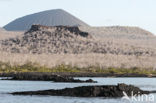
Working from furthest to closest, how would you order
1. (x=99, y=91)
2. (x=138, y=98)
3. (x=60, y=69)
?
(x=60, y=69)
(x=99, y=91)
(x=138, y=98)

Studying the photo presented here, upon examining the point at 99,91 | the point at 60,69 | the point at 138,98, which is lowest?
the point at 138,98

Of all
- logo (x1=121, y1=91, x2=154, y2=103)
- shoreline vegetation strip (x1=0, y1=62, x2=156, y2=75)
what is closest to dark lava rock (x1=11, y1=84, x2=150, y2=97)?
logo (x1=121, y1=91, x2=154, y2=103)

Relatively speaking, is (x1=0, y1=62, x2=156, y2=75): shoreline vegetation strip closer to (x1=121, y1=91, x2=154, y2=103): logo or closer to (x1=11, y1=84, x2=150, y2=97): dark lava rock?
(x1=11, y1=84, x2=150, y2=97): dark lava rock

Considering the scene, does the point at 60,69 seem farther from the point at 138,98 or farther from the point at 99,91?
the point at 138,98

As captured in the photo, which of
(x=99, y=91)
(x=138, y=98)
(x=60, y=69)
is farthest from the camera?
(x=60, y=69)

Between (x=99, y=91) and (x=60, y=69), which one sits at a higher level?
(x=99, y=91)

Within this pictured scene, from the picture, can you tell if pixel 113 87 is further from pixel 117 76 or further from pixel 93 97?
pixel 117 76

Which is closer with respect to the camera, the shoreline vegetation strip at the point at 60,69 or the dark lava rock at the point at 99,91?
the dark lava rock at the point at 99,91

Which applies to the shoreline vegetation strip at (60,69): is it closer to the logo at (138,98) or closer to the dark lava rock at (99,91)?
the dark lava rock at (99,91)

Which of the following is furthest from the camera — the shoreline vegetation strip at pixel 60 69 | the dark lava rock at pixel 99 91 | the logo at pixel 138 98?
the shoreline vegetation strip at pixel 60 69

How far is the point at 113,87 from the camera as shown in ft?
241

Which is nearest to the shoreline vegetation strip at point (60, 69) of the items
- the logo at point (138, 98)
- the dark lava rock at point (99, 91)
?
the dark lava rock at point (99, 91)

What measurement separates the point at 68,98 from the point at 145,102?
35.3 ft

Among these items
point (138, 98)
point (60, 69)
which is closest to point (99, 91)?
point (138, 98)
